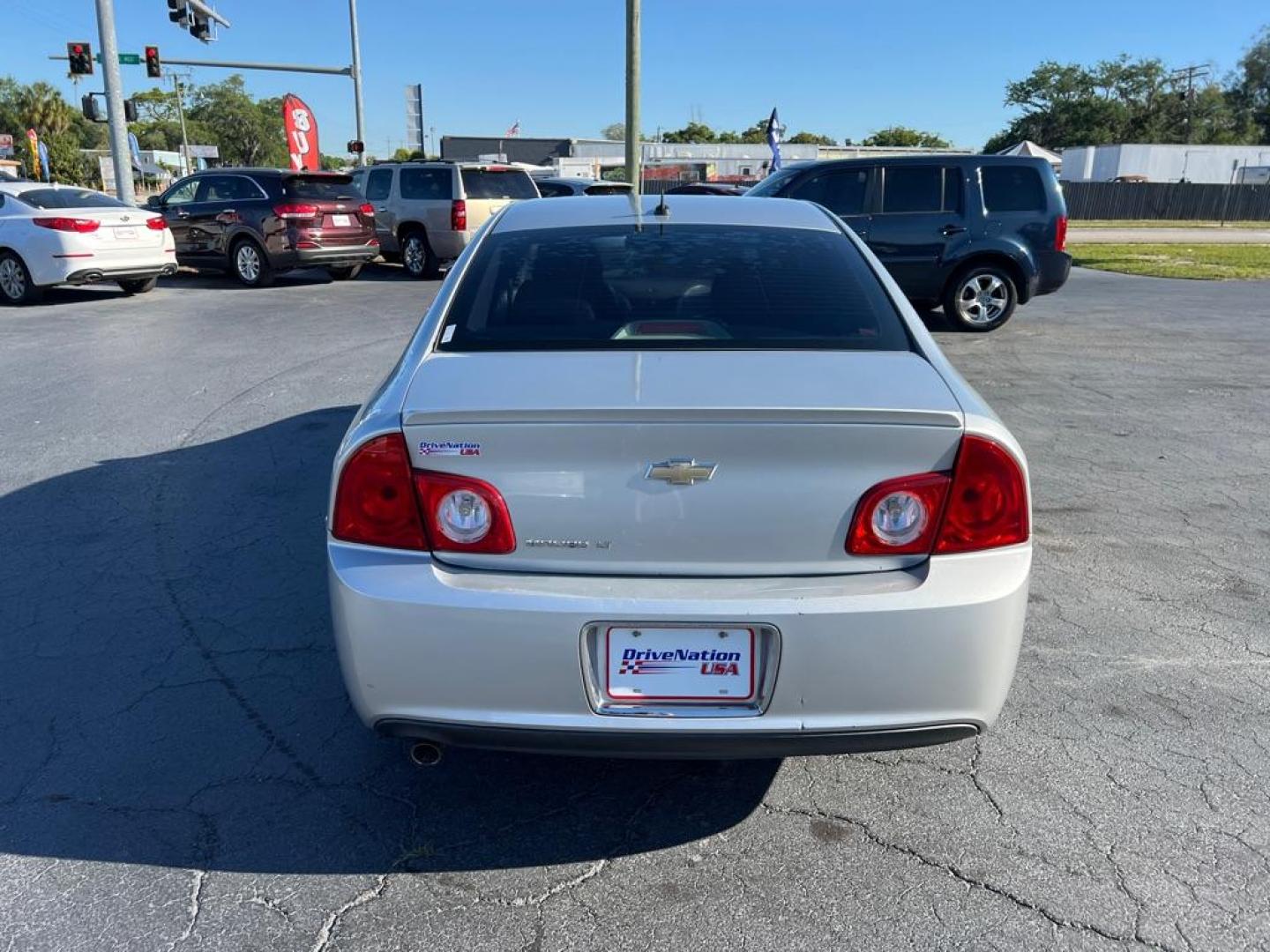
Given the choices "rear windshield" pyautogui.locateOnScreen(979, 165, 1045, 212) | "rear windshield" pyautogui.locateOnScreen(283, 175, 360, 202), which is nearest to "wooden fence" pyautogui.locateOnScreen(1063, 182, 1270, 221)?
A: "rear windshield" pyautogui.locateOnScreen(979, 165, 1045, 212)

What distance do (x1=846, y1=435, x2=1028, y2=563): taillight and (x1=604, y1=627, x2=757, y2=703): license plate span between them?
380 millimetres

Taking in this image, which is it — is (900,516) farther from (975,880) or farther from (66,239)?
(66,239)

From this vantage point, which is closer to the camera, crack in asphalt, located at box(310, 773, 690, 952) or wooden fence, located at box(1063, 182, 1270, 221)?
crack in asphalt, located at box(310, 773, 690, 952)

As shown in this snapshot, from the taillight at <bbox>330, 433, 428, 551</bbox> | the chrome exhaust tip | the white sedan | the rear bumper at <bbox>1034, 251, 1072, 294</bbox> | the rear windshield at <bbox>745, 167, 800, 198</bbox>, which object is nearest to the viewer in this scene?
the taillight at <bbox>330, 433, 428, 551</bbox>

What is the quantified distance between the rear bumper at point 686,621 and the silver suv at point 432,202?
14.5m

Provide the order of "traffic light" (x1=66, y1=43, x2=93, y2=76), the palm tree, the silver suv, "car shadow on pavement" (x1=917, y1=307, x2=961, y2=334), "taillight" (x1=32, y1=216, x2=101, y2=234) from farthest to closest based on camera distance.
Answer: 1. the palm tree
2. "traffic light" (x1=66, y1=43, x2=93, y2=76)
3. the silver suv
4. "taillight" (x1=32, y1=216, x2=101, y2=234)
5. "car shadow on pavement" (x1=917, y1=307, x2=961, y2=334)

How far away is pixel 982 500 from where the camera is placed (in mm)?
2441

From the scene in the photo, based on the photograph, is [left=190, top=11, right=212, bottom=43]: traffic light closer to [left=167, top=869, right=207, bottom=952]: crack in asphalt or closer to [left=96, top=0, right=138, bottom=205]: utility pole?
[left=96, top=0, right=138, bottom=205]: utility pole

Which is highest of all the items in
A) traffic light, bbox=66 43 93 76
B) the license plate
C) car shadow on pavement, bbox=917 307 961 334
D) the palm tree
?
the palm tree

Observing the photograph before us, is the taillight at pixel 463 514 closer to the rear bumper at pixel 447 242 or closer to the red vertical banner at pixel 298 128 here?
the rear bumper at pixel 447 242

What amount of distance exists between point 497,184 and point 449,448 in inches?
616

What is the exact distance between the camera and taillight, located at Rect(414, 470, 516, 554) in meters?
2.40

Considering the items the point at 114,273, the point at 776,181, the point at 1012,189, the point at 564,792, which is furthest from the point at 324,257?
the point at 564,792

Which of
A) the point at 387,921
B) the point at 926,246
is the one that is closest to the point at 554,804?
the point at 387,921
